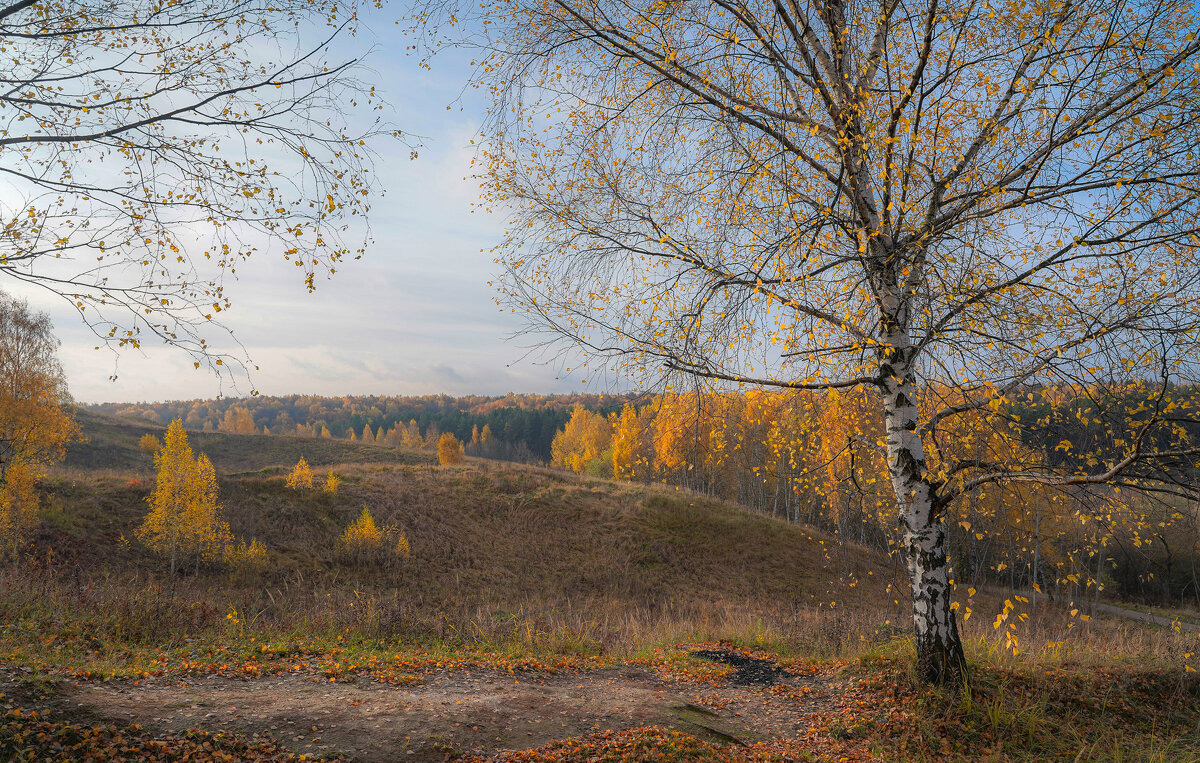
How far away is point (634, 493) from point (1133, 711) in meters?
30.6

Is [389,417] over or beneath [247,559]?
over

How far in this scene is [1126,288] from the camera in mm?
4977

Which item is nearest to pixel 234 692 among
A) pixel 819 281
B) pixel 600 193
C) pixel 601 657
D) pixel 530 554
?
pixel 601 657

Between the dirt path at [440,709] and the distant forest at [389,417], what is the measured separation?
45.1 m

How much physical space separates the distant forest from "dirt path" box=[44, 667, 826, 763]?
45.1 meters

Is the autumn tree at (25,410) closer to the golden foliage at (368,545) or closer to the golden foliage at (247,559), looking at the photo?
the golden foliage at (247,559)

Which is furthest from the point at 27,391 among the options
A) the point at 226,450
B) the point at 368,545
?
the point at 226,450

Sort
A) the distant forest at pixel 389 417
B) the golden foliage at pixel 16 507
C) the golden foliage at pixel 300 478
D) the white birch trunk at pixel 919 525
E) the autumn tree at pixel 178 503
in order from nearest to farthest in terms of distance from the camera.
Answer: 1. the white birch trunk at pixel 919 525
2. the golden foliage at pixel 16 507
3. the autumn tree at pixel 178 503
4. the golden foliage at pixel 300 478
5. the distant forest at pixel 389 417

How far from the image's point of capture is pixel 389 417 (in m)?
131

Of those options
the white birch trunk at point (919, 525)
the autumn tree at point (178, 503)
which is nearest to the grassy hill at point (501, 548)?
the autumn tree at point (178, 503)

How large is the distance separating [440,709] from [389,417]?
443 feet

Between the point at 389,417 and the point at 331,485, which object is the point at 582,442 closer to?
the point at 331,485

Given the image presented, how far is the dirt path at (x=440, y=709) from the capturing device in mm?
4434

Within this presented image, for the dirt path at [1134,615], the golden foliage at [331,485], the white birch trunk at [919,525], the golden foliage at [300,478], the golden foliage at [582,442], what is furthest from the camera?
the golden foliage at [582,442]
